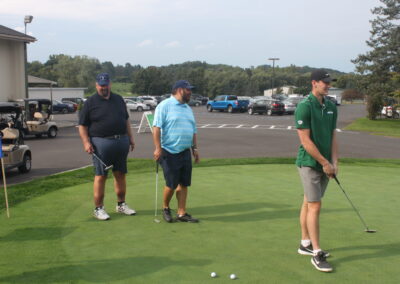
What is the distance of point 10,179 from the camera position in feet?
36.1

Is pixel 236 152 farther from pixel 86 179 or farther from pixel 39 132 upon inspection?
pixel 39 132

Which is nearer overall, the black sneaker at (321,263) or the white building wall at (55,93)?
the black sneaker at (321,263)

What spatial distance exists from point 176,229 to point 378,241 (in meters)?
2.35

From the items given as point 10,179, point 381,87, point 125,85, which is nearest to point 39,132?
point 10,179

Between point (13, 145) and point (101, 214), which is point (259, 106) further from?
point (101, 214)

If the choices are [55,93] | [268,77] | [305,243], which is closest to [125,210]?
[305,243]

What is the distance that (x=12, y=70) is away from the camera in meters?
29.7

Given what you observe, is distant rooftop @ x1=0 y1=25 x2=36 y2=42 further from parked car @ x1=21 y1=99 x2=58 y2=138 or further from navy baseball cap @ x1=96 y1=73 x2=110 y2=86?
navy baseball cap @ x1=96 y1=73 x2=110 y2=86

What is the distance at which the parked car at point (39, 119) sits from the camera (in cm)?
2241

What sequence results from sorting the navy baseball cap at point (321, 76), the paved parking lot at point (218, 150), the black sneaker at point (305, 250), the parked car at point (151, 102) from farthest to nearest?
the parked car at point (151, 102)
the paved parking lot at point (218, 150)
the black sneaker at point (305, 250)
the navy baseball cap at point (321, 76)

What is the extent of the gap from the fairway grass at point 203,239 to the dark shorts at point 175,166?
58 cm

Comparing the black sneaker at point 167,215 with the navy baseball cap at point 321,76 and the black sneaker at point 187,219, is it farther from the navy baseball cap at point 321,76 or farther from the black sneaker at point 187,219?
the navy baseball cap at point 321,76

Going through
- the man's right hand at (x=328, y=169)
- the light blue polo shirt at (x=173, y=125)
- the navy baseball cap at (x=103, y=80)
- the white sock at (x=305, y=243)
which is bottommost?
the white sock at (x=305, y=243)

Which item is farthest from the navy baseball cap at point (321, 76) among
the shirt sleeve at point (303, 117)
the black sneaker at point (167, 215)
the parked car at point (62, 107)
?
the parked car at point (62, 107)
